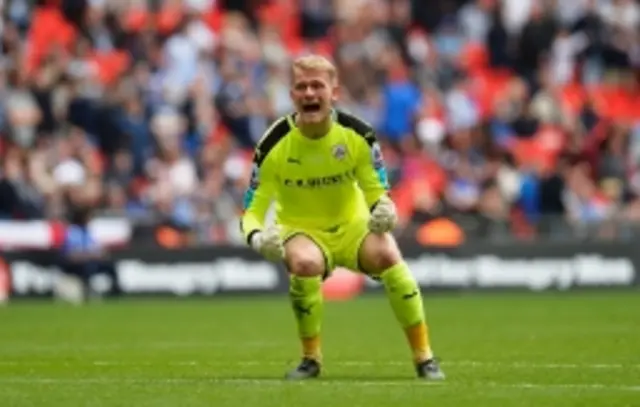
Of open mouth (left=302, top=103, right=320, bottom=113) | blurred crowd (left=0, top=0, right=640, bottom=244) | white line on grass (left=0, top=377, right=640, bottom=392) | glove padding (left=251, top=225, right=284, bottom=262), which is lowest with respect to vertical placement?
white line on grass (left=0, top=377, right=640, bottom=392)

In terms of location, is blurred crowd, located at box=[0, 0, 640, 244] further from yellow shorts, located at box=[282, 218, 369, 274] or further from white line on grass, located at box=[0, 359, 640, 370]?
yellow shorts, located at box=[282, 218, 369, 274]

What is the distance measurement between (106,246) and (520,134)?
270 inches

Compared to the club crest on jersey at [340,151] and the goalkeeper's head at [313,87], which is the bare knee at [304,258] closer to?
the club crest on jersey at [340,151]

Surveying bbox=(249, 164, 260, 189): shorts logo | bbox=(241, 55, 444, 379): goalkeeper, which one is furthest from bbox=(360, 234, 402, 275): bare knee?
bbox=(249, 164, 260, 189): shorts logo

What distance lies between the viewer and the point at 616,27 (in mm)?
31938

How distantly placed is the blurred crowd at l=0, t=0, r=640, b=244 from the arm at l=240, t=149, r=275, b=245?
12.9 meters

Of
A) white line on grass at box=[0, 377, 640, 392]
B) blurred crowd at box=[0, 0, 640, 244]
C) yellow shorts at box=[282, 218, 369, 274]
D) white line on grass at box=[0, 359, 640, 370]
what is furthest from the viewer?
blurred crowd at box=[0, 0, 640, 244]

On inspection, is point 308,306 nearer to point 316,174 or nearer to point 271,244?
point 271,244

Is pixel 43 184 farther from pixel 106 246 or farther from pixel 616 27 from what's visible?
pixel 616 27

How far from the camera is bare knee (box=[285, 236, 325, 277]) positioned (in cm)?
1337

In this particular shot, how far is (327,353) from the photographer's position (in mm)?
16609

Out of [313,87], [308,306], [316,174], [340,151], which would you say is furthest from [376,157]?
[308,306]

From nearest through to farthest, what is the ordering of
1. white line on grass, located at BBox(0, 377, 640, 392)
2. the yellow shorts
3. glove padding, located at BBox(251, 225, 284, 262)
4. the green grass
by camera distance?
the green grass, white line on grass, located at BBox(0, 377, 640, 392), glove padding, located at BBox(251, 225, 284, 262), the yellow shorts

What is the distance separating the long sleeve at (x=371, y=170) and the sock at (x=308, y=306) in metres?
0.67
